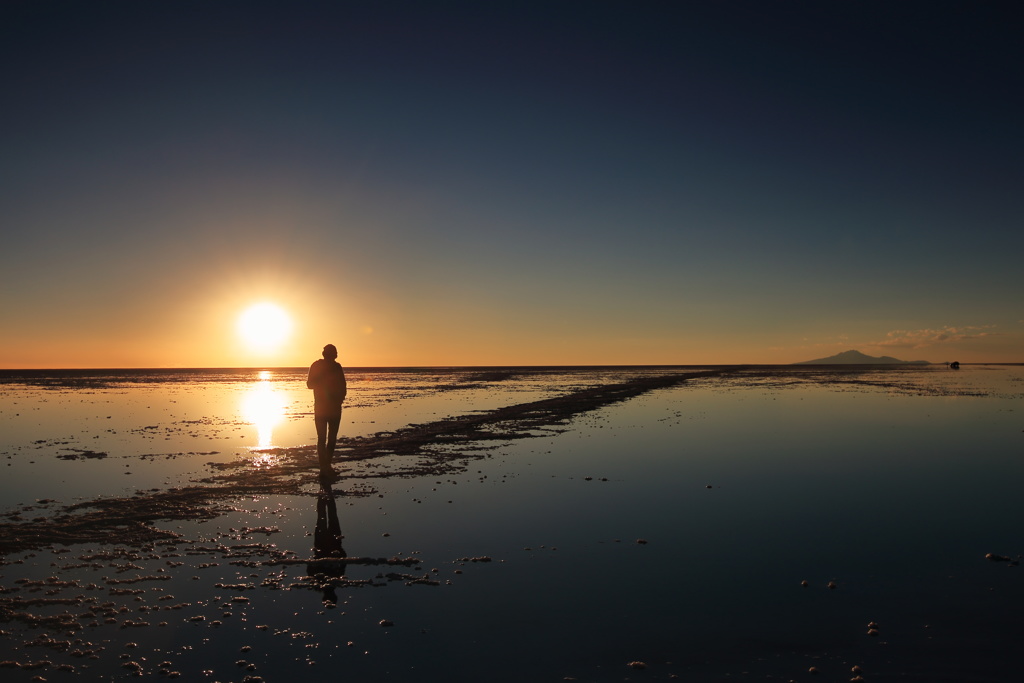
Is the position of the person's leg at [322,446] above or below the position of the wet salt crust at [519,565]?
above

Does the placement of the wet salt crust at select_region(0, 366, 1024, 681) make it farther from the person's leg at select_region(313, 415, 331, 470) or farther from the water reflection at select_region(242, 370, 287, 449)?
the water reflection at select_region(242, 370, 287, 449)

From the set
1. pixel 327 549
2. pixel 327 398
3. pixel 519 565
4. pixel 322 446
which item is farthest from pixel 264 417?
pixel 519 565

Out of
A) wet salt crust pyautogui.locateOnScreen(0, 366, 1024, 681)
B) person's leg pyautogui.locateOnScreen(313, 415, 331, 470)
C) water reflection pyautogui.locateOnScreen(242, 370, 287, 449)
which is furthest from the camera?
water reflection pyautogui.locateOnScreen(242, 370, 287, 449)

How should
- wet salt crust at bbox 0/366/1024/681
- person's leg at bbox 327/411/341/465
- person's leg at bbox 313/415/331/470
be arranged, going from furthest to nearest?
person's leg at bbox 327/411/341/465 → person's leg at bbox 313/415/331/470 → wet salt crust at bbox 0/366/1024/681

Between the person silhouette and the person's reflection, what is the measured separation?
3.71 metres

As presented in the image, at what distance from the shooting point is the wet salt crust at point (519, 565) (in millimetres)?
6688

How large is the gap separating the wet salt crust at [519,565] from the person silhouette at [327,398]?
122 centimetres

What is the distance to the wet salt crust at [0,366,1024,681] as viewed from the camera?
6688mm

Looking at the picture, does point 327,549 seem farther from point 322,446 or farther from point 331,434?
point 331,434

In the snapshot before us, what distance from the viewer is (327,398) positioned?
18188mm

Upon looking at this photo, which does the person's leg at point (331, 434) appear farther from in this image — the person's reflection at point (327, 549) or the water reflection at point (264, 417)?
the water reflection at point (264, 417)

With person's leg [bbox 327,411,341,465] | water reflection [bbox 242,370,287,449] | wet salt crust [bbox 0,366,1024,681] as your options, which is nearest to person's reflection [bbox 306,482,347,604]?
wet salt crust [bbox 0,366,1024,681]

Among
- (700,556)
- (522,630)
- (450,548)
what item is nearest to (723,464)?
(700,556)

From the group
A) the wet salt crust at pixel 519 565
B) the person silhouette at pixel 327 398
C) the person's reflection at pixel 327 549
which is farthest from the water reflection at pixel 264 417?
the person's reflection at pixel 327 549
